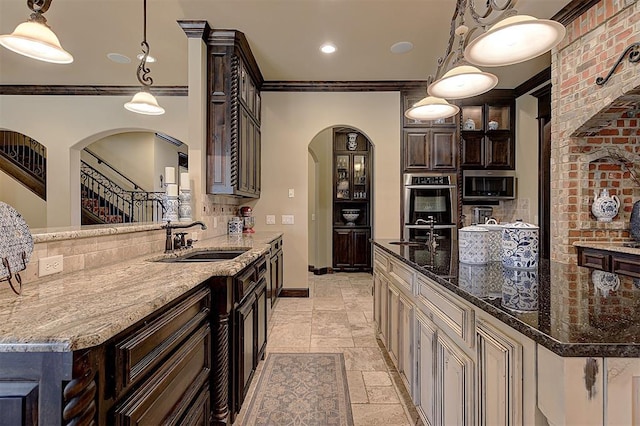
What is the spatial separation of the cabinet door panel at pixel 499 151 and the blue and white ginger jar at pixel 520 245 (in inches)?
153

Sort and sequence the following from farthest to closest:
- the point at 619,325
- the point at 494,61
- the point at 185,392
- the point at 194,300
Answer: the point at 494,61
the point at 194,300
the point at 185,392
the point at 619,325

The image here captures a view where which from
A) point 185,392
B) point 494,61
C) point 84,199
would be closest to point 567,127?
point 494,61

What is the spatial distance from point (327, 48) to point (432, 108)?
1753 millimetres

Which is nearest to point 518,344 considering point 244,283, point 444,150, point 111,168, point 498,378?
point 498,378

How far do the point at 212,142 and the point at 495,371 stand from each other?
3.14m

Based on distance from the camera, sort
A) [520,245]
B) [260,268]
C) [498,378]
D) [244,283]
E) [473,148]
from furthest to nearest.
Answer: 1. [473,148]
2. [260,268]
3. [244,283]
4. [520,245]
5. [498,378]

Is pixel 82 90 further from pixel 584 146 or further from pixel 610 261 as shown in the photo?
pixel 610 261

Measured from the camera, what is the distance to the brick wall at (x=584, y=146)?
2.88m

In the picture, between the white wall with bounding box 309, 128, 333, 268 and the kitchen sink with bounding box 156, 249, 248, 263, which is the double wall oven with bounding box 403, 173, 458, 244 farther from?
the kitchen sink with bounding box 156, 249, 248, 263

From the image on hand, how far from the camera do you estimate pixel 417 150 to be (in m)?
4.88

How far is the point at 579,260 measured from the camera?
3094 millimetres

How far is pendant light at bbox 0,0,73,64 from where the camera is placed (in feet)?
5.78

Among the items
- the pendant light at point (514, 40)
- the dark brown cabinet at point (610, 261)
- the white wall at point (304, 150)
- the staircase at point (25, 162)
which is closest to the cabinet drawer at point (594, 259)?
the dark brown cabinet at point (610, 261)

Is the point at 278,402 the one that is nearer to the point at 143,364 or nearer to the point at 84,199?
the point at 143,364
